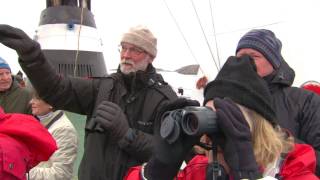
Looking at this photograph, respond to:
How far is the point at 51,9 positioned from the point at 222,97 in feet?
12.2

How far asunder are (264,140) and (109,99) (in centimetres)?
100

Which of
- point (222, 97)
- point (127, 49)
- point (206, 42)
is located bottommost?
point (206, 42)

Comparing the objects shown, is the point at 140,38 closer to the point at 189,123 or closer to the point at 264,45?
the point at 264,45

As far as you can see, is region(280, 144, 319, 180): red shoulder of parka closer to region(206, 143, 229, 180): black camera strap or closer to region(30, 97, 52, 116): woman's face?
region(206, 143, 229, 180): black camera strap

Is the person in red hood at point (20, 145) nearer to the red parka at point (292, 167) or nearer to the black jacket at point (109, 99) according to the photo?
the red parka at point (292, 167)

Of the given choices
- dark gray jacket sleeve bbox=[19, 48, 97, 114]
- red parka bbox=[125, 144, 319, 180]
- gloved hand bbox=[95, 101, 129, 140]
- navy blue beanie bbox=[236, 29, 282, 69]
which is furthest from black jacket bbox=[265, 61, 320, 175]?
dark gray jacket sleeve bbox=[19, 48, 97, 114]

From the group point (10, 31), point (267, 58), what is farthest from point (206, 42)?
point (10, 31)

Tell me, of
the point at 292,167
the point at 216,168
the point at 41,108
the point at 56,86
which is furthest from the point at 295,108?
the point at 41,108

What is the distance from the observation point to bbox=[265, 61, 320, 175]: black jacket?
1.78m

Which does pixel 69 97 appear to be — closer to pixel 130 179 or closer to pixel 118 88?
pixel 118 88

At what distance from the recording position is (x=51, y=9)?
186 inches

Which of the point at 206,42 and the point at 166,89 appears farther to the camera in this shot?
the point at 206,42

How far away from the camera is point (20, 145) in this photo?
1367 mm

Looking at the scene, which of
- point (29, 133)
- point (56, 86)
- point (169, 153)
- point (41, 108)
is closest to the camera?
point (169, 153)
